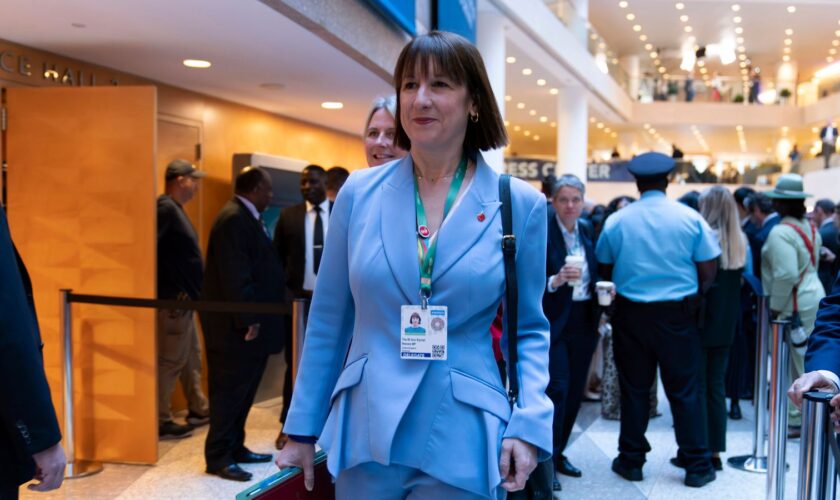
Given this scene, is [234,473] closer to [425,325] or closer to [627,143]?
[425,325]

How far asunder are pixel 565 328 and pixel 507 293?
3323 mm

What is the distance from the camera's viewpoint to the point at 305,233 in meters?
6.48

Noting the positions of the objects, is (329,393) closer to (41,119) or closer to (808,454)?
(808,454)

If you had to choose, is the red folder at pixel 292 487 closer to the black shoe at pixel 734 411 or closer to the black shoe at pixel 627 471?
the black shoe at pixel 627 471

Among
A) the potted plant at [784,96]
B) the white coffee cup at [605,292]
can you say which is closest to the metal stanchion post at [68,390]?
the white coffee cup at [605,292]

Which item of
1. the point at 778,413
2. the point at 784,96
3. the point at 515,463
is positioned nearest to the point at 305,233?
the point at 778,413

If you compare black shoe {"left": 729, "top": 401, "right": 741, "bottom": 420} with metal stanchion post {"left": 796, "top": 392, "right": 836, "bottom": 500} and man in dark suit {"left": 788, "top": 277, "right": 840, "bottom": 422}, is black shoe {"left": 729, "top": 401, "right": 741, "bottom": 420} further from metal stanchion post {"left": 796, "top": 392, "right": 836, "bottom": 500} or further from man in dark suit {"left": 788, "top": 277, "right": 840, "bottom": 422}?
man in dark suit {"left": 788, "top": 277, "right": 840, "bottom": 422}

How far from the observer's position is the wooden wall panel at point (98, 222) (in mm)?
Result: 5324

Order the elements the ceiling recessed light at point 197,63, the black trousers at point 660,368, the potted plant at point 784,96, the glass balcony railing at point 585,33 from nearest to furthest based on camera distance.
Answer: the black trousers at point 660,368 < the ceiling recessed light at point 197,63 < the glass balcony railing at point 585,33 < the potted plant at point 784,96

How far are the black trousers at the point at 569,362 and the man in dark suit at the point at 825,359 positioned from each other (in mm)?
2515

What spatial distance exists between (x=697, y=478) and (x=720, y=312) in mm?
1094

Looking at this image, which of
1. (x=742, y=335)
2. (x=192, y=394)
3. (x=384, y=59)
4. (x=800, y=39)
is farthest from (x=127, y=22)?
(x=800, y=39)

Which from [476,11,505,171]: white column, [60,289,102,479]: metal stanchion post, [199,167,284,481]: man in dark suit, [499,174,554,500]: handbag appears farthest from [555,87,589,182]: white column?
[499,174,554,500]: handbag

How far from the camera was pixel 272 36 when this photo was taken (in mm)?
5344
